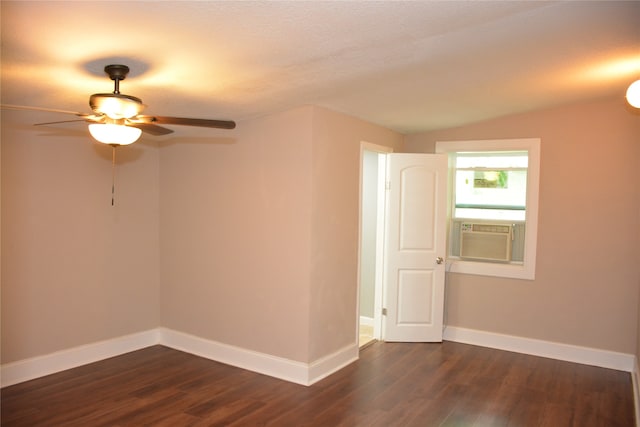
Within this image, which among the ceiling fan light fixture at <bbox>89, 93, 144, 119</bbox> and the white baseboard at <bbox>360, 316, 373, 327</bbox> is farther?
the white baseboard at <bbox>360, 316, 373, 327</bbox>

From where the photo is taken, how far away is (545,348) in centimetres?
482

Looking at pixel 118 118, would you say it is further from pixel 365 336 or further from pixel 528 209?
pixel 528 209

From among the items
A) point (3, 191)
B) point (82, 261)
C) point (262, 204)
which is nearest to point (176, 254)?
point (82, 261)

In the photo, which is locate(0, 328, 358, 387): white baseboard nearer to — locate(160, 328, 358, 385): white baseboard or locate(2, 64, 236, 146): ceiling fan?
locate(160, 328, 358, 385): white baseboard

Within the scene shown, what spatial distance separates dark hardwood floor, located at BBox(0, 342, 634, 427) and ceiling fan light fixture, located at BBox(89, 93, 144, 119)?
2.18 meters

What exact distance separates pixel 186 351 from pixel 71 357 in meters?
1.06

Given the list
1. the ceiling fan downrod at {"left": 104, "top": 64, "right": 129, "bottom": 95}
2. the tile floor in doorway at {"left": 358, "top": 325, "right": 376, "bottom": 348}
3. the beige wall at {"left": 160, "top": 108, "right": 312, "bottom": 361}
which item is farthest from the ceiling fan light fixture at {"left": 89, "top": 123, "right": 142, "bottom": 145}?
the tile floor in doorway at {"left": 358, "top": 325, "right": 376, "bottom": 348}

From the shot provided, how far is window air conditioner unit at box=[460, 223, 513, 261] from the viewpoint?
17.0 ft

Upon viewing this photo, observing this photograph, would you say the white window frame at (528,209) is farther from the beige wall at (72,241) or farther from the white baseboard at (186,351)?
the beige wall at (72,241)

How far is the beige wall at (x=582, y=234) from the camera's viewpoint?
4457 mm

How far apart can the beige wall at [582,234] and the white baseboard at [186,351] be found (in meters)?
2.04

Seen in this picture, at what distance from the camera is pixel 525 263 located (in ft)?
16.2

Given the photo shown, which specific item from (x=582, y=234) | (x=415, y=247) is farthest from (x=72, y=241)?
(x=582, y=234)

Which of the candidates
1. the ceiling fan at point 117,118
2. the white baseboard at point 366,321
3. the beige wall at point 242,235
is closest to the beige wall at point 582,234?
the white baseboard at point 366,321
